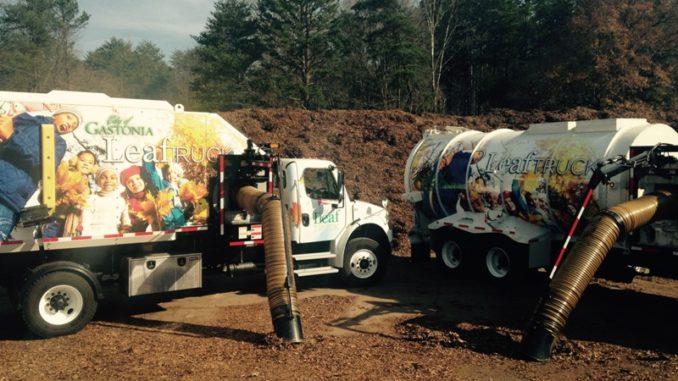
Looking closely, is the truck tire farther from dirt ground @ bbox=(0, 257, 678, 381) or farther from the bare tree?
the bare tree

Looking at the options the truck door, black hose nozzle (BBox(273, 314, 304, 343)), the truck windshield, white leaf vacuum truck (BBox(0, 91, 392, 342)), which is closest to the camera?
black hose nozzle (BBox(273, 314, 304, 343))

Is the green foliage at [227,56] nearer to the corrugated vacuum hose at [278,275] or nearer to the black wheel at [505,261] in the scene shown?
the black wheel at [505,261]

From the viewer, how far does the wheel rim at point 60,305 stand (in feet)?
28.4

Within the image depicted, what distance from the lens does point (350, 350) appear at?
7961 millimetres

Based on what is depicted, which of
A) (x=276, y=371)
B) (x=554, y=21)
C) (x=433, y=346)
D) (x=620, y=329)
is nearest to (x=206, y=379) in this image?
(x=276, y=371)

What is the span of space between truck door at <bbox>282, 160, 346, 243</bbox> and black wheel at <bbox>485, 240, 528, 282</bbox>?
3687 mm

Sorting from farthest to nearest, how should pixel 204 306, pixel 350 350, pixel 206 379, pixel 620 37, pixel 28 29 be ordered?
pixel 28 29
pixel 620 37
pixel 204 306
pixel 350 350
pixel 206 379

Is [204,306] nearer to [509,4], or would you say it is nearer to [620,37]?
[620,37]

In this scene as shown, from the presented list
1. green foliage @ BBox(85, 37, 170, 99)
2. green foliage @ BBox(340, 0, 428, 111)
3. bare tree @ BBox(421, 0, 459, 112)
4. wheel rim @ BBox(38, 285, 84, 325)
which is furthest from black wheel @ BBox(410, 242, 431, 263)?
green foliage @ BBox(85, 37, 170, 99)

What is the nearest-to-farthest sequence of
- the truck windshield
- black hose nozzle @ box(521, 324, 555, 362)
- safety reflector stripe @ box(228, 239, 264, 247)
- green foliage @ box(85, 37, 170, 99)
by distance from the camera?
1. black hose nozzle @ box(521, 324, 555, 362)
2. safety reflector stripe @ box(228, 239, 264, 247)
3. the truck windshield
4. green foliage @ box(85, 37, 170, 99)

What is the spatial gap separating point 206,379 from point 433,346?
10.8ft

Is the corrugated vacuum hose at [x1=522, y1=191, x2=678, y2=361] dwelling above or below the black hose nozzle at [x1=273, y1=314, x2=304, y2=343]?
above

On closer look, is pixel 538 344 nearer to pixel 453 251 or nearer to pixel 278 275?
pixel 278 275

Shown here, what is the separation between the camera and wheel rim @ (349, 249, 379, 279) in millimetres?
12180
